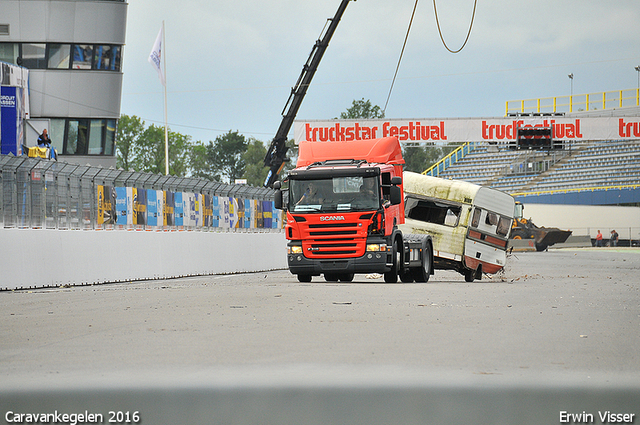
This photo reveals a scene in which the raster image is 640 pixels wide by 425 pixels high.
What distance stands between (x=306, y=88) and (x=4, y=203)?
3612 cm

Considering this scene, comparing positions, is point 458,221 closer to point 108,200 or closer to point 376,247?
point 376,247

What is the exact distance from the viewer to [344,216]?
1972 centimetres

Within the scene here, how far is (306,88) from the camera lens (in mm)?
51969

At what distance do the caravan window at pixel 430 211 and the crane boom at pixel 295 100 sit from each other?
1040 inches

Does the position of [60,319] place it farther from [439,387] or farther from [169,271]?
[169,271]

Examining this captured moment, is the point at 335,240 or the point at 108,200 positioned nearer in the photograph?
the point at 335,240

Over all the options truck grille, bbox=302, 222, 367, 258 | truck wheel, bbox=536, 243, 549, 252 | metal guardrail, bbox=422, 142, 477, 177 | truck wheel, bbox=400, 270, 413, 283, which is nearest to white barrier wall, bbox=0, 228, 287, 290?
truck grille, bbox=302, 222, 367, 258

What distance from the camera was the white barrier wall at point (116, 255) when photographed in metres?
17.0

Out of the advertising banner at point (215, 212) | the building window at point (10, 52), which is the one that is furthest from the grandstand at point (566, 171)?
the advertising banner at point (215, 212)

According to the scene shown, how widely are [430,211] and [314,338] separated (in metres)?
15.9

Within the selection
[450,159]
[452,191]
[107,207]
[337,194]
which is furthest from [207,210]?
[450,159]

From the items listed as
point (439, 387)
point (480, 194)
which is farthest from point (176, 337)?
point (480, 194)

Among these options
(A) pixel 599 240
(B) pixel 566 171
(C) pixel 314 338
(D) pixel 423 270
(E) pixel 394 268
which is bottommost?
(A) pixel 599 240

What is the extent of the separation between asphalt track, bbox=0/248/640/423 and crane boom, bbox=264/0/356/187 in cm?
3628
